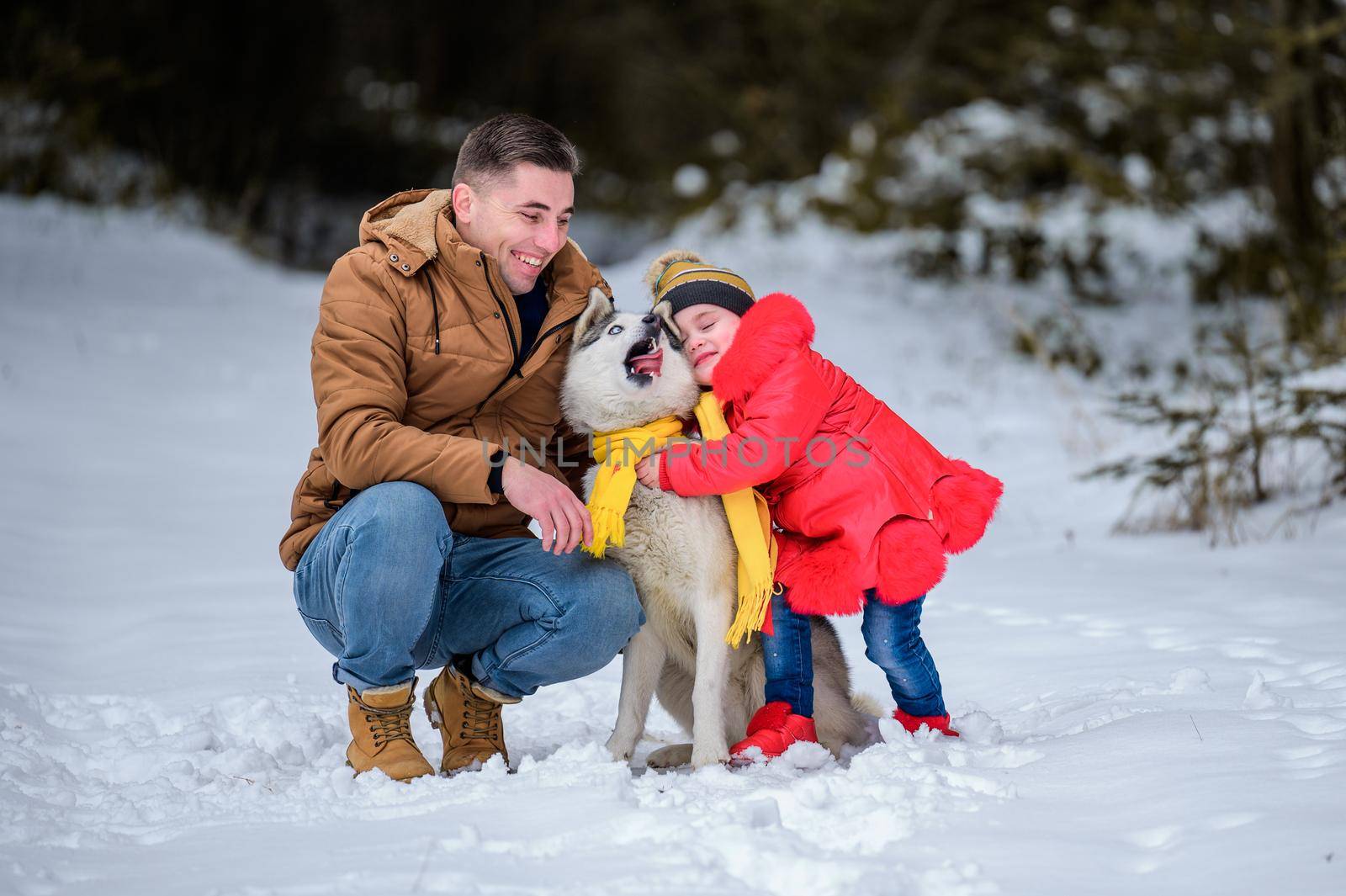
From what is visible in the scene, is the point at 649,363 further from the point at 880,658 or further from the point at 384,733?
the point at 384,733

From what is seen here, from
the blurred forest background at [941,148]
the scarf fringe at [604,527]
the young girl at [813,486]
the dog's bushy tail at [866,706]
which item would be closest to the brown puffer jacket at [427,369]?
the scarf fringe at [604,527]

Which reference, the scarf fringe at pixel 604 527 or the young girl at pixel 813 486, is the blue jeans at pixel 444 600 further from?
the young girl at pixel 813 486

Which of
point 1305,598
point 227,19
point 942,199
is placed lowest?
point 1305,598

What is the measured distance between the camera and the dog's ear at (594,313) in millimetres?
2859

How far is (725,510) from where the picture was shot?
281cm

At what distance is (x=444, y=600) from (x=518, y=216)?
953 mm

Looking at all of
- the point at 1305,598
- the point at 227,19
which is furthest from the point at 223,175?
the point at 1305,598

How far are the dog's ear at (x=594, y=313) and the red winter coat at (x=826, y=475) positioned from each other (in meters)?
0.32

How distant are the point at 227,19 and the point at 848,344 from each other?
27.9 feet

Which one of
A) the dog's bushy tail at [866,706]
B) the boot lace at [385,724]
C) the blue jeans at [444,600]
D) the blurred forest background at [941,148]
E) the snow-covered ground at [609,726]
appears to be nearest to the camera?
the snow-covered ground at [609,726]

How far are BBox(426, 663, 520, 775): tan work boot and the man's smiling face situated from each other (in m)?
1.01

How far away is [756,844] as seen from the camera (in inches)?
76.5

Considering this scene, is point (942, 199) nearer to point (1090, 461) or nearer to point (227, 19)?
point (1090, 461)

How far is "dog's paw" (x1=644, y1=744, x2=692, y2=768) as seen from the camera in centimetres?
285
